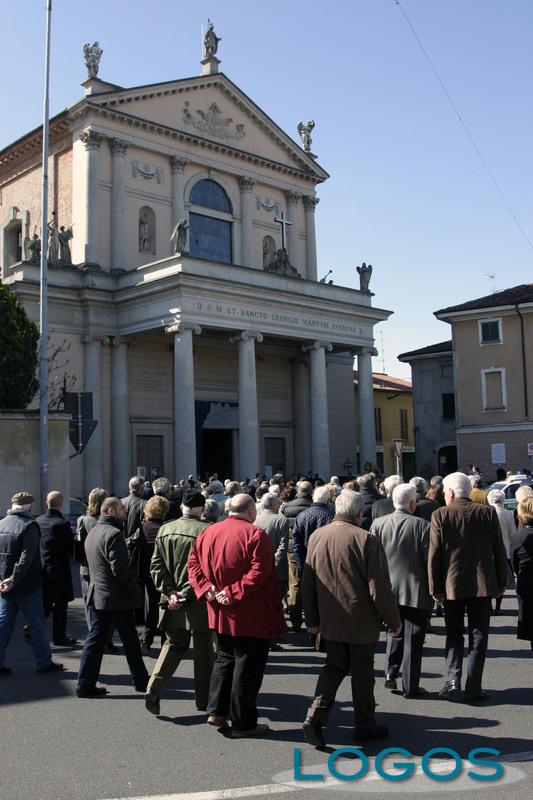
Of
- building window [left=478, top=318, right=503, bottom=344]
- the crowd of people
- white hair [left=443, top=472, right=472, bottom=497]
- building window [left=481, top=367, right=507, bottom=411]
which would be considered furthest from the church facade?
white hair [left=443, top=472, right=472, bottom=497]

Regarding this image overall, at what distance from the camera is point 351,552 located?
18.8 feet

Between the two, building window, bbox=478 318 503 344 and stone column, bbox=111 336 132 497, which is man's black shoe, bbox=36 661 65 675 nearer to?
stone column, bbox=111 336 132 497

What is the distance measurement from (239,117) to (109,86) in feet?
21.5

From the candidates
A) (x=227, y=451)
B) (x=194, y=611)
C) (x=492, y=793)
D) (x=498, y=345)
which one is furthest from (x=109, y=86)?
(x=492, y=793)

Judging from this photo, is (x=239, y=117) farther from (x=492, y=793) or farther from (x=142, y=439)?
(x=492, y=793)

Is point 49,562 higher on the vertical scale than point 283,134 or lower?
lower

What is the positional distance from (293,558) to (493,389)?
1043 inches

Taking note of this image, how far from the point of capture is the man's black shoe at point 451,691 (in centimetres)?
678

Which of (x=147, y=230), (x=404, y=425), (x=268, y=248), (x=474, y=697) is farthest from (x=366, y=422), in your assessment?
(x=474, y=697)

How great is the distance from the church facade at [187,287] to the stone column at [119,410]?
6cm

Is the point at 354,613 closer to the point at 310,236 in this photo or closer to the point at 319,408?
the point at 319,408

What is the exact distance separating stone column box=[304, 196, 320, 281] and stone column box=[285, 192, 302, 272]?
59 cm

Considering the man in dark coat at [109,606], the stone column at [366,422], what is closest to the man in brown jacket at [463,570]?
the man in dark coat at [109,606]

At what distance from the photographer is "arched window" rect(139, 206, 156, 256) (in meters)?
31.9
